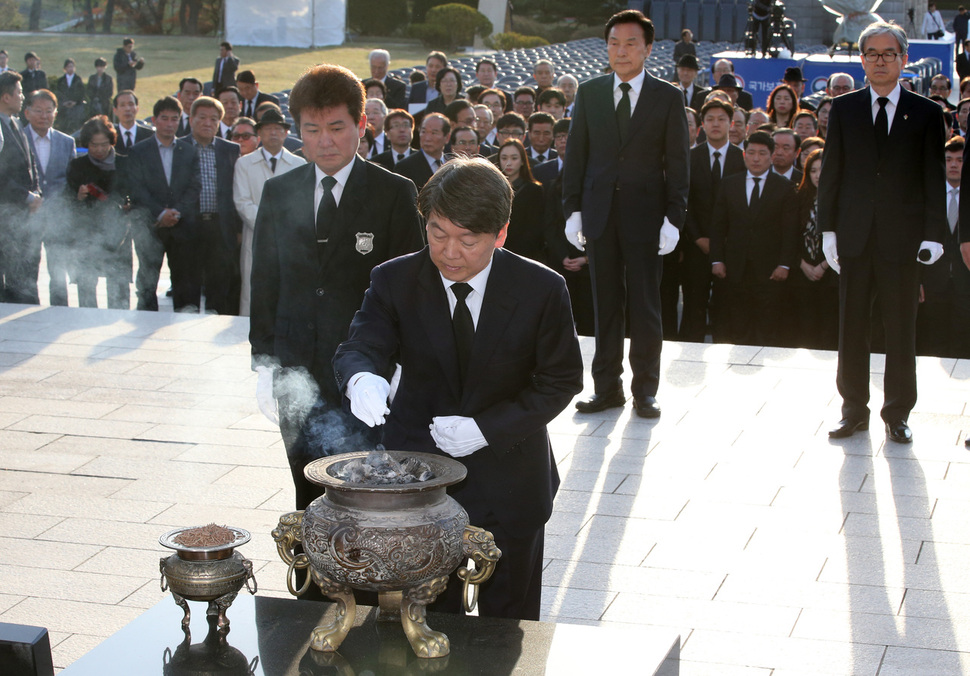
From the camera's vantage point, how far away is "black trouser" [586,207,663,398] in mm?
6203

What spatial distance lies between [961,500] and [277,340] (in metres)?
3.21

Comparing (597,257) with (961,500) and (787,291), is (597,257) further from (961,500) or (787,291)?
(787,291)

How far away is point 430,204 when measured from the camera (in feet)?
9.02

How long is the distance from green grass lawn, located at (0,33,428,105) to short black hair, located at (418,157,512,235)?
81.4 feet

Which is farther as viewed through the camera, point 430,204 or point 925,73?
point 925,73

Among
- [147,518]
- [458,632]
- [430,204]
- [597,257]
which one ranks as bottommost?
[147,518]

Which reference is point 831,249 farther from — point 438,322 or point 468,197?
point 468,197

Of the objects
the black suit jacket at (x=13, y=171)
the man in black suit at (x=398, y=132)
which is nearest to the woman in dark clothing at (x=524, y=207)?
the man in black suit at (x=398, y=132)

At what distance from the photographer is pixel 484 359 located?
289cm

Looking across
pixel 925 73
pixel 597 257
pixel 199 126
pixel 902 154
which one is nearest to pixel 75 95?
pixel 199 126

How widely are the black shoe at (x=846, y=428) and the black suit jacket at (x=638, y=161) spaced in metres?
1.37

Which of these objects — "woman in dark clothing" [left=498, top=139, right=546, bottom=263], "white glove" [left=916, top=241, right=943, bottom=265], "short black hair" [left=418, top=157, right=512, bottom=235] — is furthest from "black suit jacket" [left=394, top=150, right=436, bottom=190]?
"short black hair" [left=418, top=157, right=512, bottom=235]

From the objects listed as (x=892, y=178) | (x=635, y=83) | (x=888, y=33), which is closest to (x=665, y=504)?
(x=892, y=178)

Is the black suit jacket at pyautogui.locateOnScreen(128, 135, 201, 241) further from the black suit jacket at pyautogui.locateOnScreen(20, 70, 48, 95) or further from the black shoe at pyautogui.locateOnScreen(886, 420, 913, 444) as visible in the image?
the black suit jacket at pyautogui.locateOnScreen(20, 70, 48, 95)
